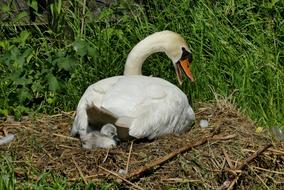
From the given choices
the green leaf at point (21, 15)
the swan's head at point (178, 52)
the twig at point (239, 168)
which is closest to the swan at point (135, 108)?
the swan's head at point (178, 52)

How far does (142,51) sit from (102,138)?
3.94 ft

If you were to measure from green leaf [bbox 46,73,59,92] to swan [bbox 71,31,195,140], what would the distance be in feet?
1.79

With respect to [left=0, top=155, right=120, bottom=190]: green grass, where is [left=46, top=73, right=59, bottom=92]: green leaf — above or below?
above

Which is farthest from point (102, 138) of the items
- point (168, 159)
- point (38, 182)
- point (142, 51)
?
point (142, 51)

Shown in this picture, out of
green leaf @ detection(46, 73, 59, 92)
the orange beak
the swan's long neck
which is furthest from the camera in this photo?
the orange beak

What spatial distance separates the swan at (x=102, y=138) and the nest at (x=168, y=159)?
2.4 inches

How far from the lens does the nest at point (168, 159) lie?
239 inches

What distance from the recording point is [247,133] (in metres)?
6.80

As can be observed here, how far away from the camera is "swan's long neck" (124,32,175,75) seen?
7.30m

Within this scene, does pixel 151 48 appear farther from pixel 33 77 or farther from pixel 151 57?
pixel 33 77

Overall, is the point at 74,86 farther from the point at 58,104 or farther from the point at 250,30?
the point at 250,30

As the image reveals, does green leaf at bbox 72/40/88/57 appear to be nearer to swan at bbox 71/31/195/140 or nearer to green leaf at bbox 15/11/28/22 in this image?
swan at bbox 71/31/195/140

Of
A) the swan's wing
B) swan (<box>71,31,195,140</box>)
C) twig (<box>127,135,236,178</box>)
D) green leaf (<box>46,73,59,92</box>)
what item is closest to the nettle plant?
green leaf (<box>46,73,59,92</box>)

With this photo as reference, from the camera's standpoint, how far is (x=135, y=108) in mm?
6328
